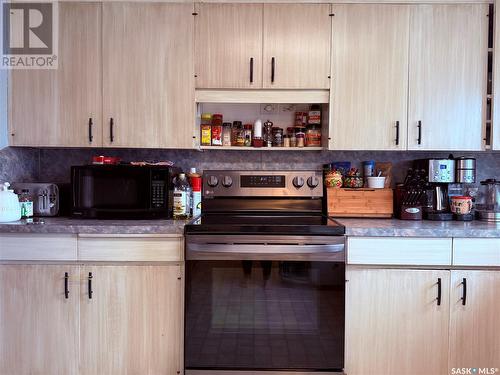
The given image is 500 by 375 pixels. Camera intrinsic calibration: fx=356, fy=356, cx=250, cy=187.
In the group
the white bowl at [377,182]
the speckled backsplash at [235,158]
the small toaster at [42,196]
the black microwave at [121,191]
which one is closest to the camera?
the black microwave at [121,191]

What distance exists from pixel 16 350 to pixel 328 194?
75.9 inches

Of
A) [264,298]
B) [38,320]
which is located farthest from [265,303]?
[38,320]

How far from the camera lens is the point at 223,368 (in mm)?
1821

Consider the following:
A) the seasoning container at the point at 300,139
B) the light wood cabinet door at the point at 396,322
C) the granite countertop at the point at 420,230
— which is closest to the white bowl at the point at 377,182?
the granite countertop at the point at 420,230

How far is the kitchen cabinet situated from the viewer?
6.91 feet

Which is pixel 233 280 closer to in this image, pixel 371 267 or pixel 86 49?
pixel 371 267

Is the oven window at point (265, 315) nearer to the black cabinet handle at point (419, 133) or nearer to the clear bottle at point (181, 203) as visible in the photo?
the clear bottle at point (181, 203)

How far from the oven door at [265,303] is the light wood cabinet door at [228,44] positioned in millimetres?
968

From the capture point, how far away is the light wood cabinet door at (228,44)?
2.11 metres

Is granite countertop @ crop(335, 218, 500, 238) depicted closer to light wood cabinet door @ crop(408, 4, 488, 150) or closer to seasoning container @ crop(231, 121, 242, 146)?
light wood cabinet door @ crop(408, 4, 488, 150)

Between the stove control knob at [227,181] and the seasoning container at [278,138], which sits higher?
the seasoning container at [278,138]

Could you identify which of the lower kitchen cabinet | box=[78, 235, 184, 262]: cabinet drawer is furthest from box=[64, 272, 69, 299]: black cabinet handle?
box=[78, 235, 184, 262]: cabinet drawer

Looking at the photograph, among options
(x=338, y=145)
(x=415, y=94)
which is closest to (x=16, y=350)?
(x=338, y=145)

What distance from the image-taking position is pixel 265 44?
2113mm
